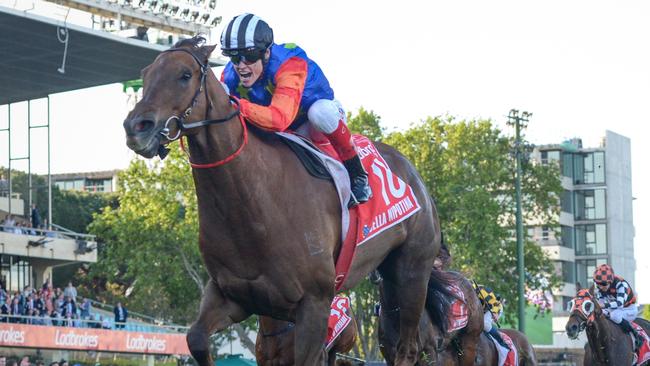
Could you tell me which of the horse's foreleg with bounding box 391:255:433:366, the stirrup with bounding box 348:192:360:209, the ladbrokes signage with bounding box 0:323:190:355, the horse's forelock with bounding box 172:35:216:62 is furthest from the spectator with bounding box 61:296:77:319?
the horse's forelock with bounding box 172:35:216:62

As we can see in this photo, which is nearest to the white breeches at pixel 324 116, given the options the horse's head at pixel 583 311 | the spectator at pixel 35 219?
the horse's head at pixel 583 311

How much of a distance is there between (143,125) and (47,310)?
3047 centimetres

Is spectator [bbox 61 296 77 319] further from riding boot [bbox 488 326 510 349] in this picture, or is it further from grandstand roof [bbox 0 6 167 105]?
riding boot [bbox 488 326 510 349]

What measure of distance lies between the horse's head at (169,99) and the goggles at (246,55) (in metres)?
0.51

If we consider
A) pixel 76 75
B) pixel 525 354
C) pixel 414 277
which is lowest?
pixel 525 354

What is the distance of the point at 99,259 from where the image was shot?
59.6 m

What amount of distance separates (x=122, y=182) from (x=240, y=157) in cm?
5322

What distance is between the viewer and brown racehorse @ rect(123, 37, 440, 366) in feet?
24.5

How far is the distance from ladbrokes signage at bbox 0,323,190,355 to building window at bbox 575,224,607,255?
59125 mm

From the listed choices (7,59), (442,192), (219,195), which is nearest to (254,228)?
(219,195)

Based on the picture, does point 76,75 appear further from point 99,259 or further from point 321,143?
point 321,143

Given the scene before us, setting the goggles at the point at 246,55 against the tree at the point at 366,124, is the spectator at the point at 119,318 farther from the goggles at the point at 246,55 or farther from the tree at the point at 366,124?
the goggles at the point at 246,55

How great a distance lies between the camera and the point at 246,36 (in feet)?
26.5

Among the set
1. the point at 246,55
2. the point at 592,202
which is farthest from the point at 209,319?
the point at 592,202
